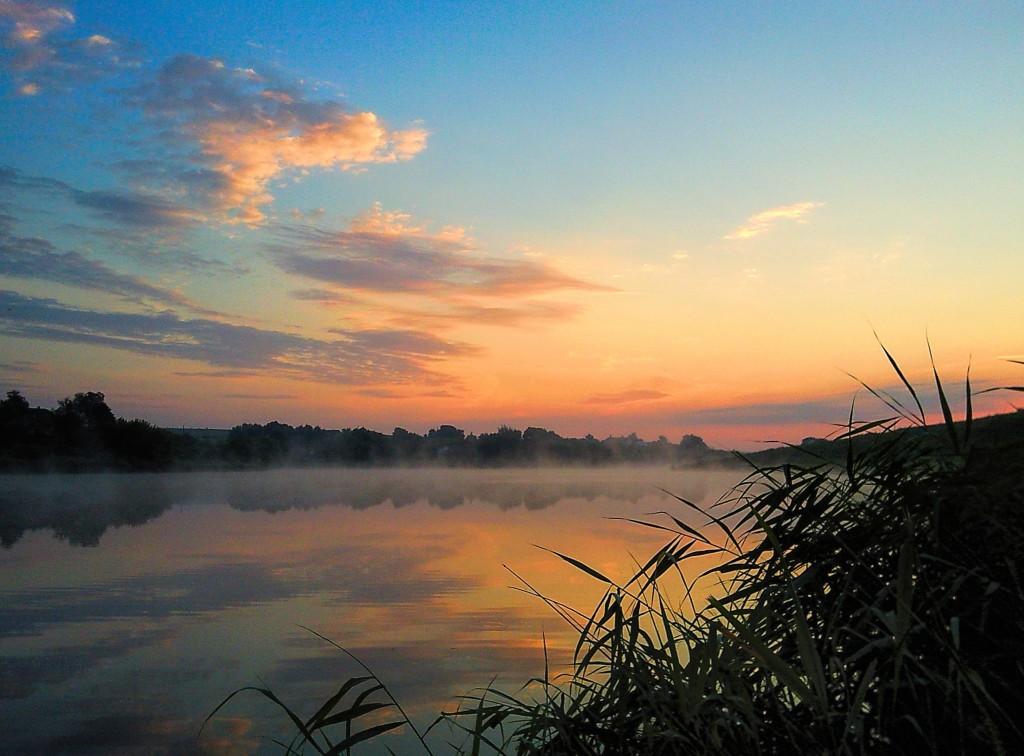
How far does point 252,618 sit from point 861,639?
6.85 meters

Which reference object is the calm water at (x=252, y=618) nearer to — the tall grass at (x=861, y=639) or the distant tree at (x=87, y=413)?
the tall grass at (x=861, y=639)

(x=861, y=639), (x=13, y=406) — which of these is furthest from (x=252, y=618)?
(x=13, y=406)

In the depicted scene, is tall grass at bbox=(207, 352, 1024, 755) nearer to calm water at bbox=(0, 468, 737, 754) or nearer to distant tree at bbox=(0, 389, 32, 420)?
calm water at bbox=(0, 468, 737, 754)

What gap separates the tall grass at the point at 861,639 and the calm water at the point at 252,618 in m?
1.16

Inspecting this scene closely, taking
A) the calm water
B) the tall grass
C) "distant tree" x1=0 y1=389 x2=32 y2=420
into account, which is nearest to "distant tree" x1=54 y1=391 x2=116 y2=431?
"distant tree" x1=0 y1=389 x2=32 y2=420

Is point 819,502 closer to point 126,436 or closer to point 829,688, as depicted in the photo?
point 829,688

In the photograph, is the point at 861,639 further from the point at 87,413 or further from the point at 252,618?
the point at 87,413

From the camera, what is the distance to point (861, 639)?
2398 mm

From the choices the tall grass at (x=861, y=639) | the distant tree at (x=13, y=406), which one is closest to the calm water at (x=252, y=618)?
the tall grass at (x=861, y=639)

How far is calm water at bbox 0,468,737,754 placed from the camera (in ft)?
17.7

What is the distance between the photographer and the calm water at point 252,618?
540 centimetres

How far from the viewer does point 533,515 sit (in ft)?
60.6

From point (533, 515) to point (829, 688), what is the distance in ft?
54.0

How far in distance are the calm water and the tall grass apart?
1158mm
